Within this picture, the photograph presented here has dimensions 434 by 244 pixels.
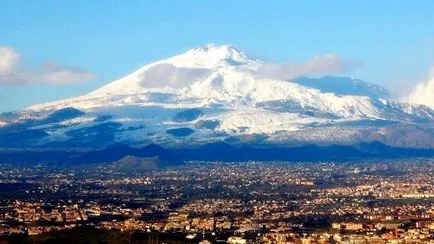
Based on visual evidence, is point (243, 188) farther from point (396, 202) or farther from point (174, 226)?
point (174, 226)

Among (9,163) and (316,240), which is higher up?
(9,163)

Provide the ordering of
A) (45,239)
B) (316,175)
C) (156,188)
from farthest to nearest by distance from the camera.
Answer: (316,175) → (156,188) → (45,239)

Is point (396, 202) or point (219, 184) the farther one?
point (219, 184)

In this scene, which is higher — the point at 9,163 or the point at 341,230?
the point at 9,163

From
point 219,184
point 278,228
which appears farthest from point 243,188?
point 278,228

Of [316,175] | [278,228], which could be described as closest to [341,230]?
[278,228]

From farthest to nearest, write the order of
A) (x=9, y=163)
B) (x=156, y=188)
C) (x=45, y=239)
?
(x=9, y=163) < (x=156, y=188) < (x=45, y=239)

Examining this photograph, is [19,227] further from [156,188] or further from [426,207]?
[156,188]

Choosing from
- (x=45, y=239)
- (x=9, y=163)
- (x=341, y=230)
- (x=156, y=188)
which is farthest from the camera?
(x=9, y=163)

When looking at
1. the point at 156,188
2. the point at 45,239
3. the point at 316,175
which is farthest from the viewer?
the point at 316,175
